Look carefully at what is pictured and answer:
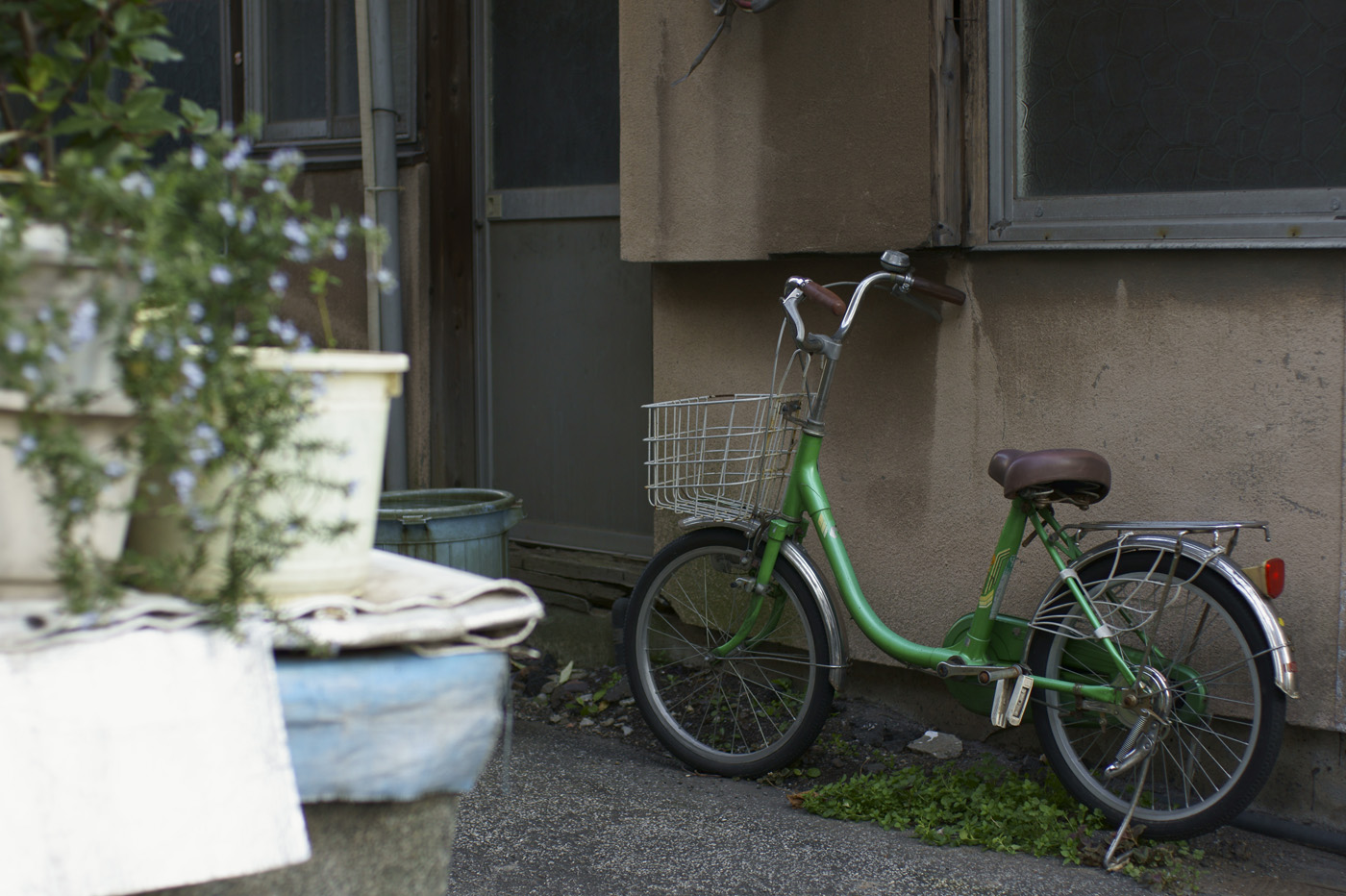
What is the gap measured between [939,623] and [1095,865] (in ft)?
3.20

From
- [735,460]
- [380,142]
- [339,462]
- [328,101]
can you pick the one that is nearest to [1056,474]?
[735,460]

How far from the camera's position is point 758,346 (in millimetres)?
4172

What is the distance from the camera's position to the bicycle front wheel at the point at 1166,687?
2863 millimetres

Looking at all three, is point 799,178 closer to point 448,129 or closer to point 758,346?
point 758,346

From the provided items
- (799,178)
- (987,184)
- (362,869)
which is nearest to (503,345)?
(799,178)

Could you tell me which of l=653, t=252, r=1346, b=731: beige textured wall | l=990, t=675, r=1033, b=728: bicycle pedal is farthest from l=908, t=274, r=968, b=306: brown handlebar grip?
l=990, t=675, r=1033, b=728: bicycle pedal

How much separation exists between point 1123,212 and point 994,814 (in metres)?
1.80

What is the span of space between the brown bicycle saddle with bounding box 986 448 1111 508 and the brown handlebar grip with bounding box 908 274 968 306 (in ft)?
1.95

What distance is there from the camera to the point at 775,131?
153 inches

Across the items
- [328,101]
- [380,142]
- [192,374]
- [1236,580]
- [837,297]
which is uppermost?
[328,101]

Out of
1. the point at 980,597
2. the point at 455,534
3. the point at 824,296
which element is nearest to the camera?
the point at 824,296

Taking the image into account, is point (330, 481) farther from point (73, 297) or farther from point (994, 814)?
point (994, 814)

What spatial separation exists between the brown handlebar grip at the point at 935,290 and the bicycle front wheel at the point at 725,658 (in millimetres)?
933

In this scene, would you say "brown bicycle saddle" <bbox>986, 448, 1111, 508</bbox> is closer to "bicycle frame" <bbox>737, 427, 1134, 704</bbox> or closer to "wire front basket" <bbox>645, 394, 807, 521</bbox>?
"bicycle frame" <bbox>737, 427, 1134, 704</bbox>
